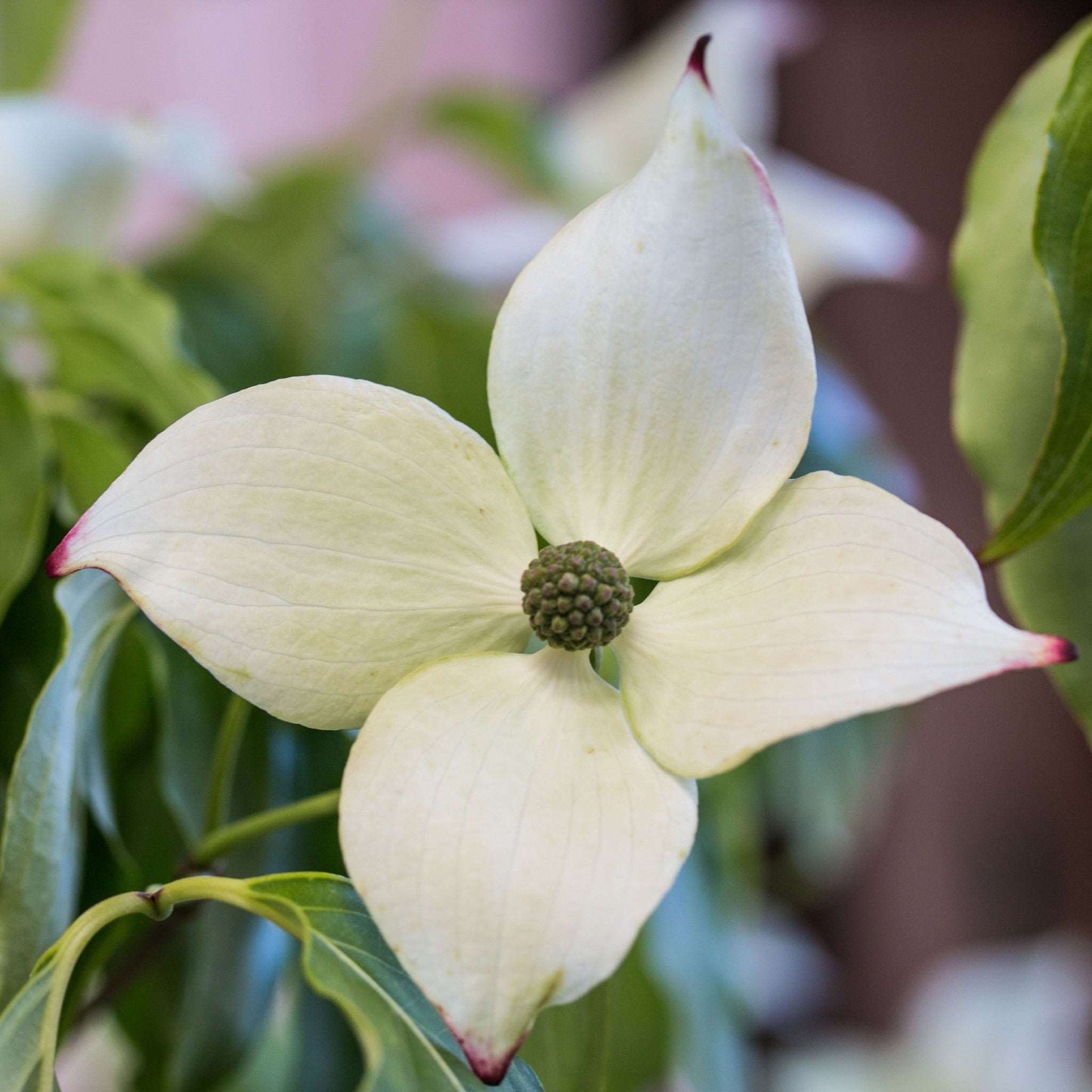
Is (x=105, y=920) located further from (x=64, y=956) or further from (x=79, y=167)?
(x=79, y=167)

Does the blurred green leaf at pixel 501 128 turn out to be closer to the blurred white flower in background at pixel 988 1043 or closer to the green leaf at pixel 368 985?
the green leaf at pixel 368 985

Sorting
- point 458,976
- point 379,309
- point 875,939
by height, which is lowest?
point 875,939

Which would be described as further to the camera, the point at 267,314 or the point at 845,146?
the point at 845,146

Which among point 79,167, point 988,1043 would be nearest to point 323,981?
point 79,167

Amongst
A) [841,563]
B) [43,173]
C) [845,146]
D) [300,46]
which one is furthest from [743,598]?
[845,146]

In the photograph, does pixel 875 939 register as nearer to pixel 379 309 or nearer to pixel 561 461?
pixel 379 309

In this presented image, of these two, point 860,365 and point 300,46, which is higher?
point 300,46
